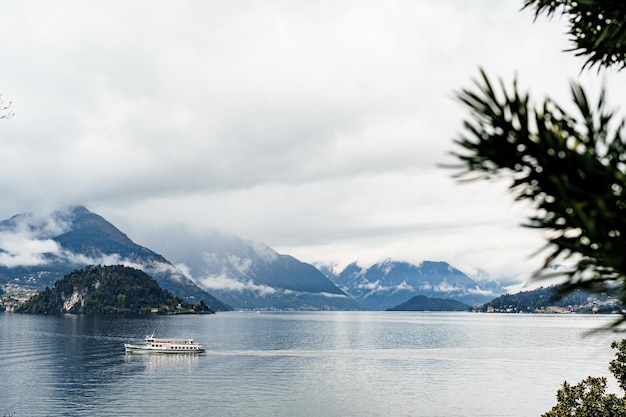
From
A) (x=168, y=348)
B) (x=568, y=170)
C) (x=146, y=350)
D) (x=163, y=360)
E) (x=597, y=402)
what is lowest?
(x=163, y=360)

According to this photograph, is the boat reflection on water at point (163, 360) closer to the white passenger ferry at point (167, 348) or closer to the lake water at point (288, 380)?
the lake water at point (288, 380)

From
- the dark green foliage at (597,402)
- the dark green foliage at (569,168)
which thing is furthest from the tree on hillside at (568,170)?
the dark green foliage at (597,402)

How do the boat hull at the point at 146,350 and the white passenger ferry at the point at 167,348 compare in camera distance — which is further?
the white passenger ferry at the point at 167,348

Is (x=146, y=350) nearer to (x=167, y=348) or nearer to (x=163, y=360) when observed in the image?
(x=167, y=348)

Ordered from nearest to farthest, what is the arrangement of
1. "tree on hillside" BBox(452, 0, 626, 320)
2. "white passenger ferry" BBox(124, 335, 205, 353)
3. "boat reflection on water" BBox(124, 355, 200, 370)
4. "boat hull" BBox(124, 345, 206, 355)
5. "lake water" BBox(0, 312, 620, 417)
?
"tree on hillside" BBox(452, 0, 626, 320)
"lake water" BBox(0, 312, 620, 417)
"boat reflection on water" BBox(124, 355, 200, 370)
"boat hull" BBox(124, 345, 206, 355)
"white passenger ferry" BBox(124, 335, 205, 353)

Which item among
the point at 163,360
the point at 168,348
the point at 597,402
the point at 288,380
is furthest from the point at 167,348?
the point at 597,402

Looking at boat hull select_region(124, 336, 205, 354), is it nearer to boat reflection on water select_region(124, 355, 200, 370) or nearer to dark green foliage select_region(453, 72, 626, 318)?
boat reflection on water select_region(124, 355, 200, 370)

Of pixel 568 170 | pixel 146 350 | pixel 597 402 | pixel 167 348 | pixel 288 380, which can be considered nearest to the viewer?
pixel 568 170

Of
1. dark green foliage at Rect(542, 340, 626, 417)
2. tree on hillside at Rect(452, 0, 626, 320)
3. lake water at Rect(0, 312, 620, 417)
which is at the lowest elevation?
lake water at Rect(0, 312, 620, 417)

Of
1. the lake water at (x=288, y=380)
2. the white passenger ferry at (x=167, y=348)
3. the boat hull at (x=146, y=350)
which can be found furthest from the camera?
the white passenger ferry at (x=167, y=348)

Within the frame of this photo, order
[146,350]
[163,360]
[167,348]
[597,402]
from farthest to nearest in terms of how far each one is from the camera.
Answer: [167,348]
[146,350]
[163,360]
[597,402]

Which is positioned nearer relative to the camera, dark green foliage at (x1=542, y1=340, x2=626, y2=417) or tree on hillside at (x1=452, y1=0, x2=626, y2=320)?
tree on hillside at (x1=452, y1=0, x2=626, y2=320)

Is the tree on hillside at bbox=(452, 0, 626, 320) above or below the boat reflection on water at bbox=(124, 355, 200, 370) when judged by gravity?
→ above

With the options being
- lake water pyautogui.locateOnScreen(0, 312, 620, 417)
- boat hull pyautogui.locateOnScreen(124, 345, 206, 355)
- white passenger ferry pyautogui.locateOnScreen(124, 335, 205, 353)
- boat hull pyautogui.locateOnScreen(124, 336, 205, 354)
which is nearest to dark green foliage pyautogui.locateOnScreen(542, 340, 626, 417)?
lake water pyautogui.locateOnScreen(0, 312, 620, 417)
